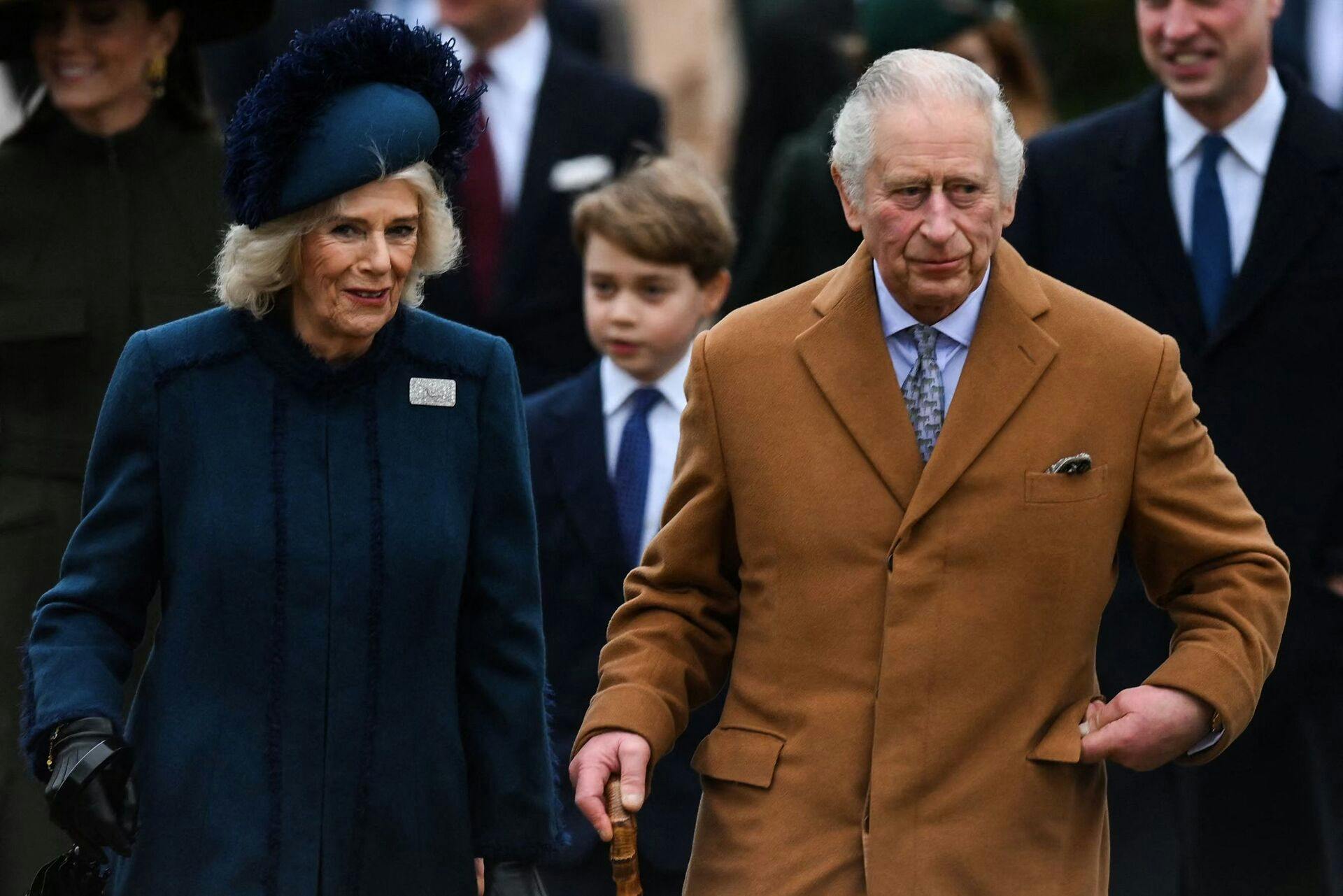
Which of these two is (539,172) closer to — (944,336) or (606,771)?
(944,336)

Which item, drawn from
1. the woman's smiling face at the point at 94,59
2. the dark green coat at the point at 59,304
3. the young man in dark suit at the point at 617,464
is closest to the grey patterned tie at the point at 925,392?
the young man in dark suit at the point at 617,464

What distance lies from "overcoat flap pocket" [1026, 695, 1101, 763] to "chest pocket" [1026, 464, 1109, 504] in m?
0.35

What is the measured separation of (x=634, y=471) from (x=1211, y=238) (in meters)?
1.50


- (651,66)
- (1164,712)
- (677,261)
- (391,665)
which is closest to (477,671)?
(391,665)

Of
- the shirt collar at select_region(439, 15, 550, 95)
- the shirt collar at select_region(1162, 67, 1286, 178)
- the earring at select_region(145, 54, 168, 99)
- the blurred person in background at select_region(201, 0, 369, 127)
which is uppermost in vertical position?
the blurred person in background at select_region(201, 0, 369, 127)

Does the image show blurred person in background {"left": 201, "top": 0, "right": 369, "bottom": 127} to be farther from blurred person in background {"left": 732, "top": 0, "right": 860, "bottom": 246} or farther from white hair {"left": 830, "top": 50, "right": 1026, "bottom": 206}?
white hair {"left": 830, "top": 50, "right": 1026, "bottom": 206}

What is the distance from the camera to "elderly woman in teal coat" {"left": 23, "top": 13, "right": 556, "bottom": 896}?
481 cm

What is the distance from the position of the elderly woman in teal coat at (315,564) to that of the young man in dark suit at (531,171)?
2910mm

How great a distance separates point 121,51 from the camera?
6.75 meters

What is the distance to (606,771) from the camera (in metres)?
4.79

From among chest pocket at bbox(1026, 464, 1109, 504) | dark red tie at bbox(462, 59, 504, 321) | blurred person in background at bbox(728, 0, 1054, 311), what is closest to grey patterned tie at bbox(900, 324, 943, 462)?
chest pocket at bbox(1026, 464, 1109, 504)

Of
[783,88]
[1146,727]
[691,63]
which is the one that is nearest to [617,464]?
[1146,727]

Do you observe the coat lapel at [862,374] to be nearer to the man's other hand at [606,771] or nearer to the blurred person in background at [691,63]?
the man's other hand at [606,771]

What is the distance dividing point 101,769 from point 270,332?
0.81m
